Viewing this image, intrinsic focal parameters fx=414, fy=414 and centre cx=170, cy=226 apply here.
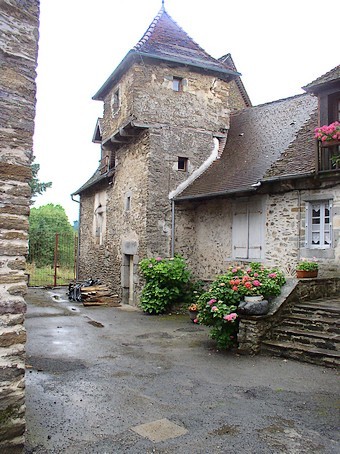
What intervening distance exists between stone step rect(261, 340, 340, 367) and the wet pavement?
19cm

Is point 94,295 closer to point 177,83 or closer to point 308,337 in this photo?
point 177,83

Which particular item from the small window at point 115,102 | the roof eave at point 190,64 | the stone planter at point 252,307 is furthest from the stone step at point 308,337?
the small window at point 115,102

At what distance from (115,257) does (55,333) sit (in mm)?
6413

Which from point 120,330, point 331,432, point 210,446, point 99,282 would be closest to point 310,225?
point 120,330

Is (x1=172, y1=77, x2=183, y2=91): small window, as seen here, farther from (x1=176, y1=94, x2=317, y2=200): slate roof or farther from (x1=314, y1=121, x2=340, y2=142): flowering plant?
(x1=314, y1=121, x2=340, y2=142): flowering plant

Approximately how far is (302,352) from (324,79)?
6.37 meters

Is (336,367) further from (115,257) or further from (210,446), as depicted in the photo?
(115,257)

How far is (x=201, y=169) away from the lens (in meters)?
13.8

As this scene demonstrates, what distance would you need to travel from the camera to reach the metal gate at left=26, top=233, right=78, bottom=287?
2144 cm

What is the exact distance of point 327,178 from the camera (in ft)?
31.3

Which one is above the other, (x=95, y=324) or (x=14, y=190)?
(x=14, y=190)

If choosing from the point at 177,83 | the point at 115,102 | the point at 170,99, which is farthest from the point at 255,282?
the point at 115,102

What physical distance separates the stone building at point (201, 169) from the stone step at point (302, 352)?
3068mm

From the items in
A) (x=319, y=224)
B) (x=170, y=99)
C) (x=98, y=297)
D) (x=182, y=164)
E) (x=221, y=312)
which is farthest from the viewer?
(x=98, y=297)
